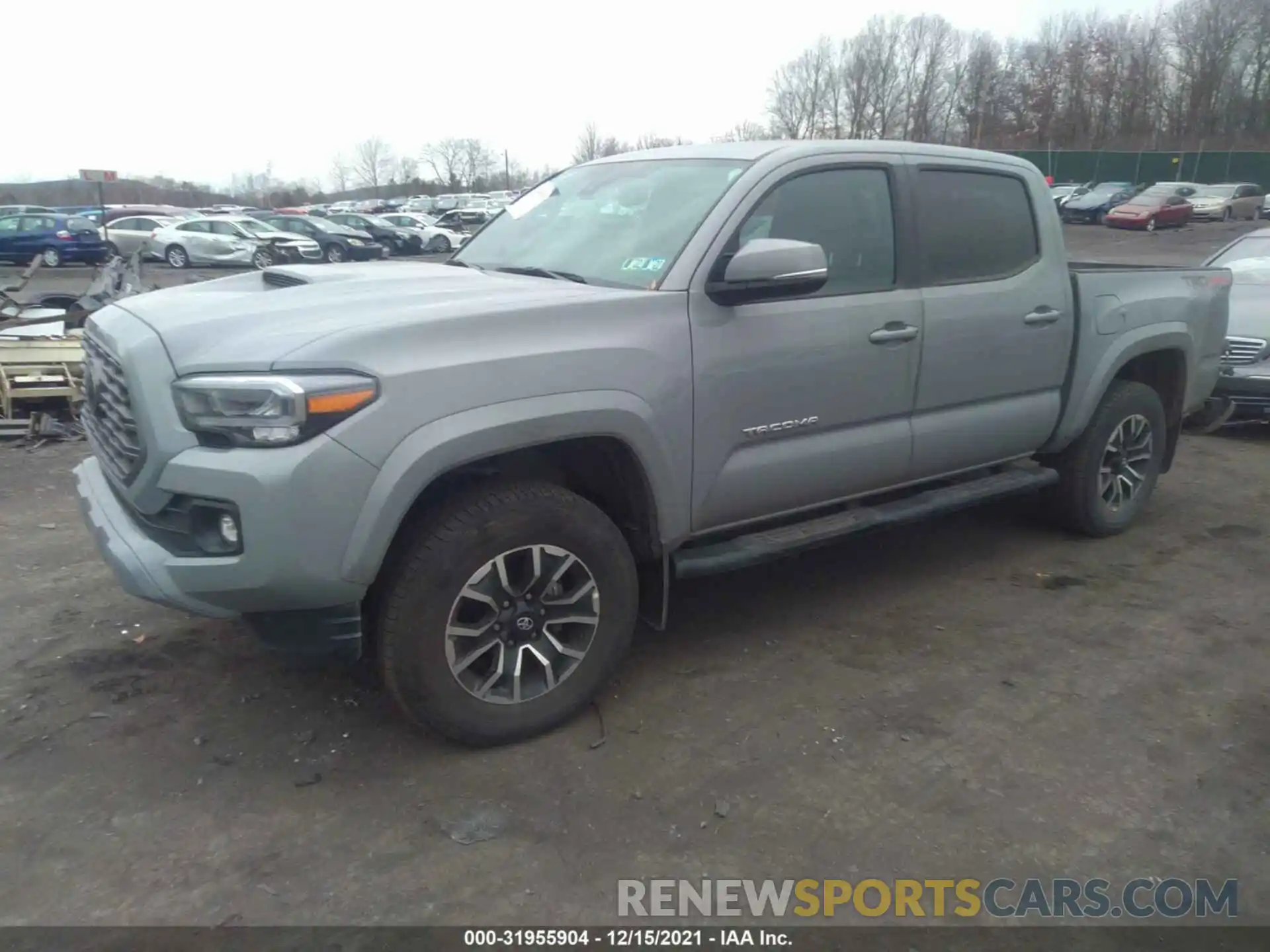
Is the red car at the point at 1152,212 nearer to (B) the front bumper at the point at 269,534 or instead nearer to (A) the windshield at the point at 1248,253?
(A) the windshield at the point at 1248,253

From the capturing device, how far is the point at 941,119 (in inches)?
2874

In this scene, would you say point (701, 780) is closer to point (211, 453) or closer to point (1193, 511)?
point (211, 453)

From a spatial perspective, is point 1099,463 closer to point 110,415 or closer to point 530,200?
point 530,200

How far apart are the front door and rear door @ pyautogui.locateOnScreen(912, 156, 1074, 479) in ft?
0.55

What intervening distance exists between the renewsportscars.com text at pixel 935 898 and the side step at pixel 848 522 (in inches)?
47.2

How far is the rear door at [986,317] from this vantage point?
425cm

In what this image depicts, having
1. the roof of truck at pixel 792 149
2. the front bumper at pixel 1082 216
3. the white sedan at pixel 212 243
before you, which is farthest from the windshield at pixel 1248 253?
the front bumper at pixel 1082 216

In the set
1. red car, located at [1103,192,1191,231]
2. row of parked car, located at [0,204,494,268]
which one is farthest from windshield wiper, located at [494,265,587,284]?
red car, located at [1103,192,1191,231]

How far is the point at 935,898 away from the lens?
265 cm

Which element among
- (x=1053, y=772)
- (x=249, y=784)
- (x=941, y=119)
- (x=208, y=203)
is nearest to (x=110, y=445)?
(x=249, y=784)

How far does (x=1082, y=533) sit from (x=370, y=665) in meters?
3.86

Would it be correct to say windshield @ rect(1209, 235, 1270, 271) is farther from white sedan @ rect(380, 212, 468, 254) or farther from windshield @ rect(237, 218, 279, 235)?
white sedan @ rect(380, 212, 468, 254)

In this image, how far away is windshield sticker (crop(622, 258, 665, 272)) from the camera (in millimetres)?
3559

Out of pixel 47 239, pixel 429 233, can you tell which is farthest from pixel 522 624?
pixel 429 233
